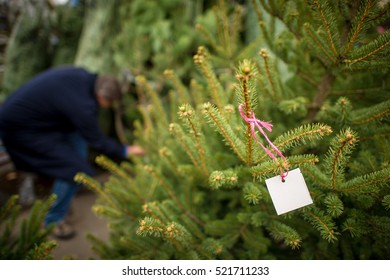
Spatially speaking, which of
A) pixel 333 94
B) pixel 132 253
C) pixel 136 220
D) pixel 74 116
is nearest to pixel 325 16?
pixel 333 94

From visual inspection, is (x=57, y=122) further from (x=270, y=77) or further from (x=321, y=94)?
(x=321, y=94)

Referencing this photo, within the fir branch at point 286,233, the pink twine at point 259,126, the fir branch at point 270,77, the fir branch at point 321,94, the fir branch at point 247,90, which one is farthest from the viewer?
the fir branch at point 321,94

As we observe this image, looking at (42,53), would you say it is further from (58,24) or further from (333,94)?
(333,94)

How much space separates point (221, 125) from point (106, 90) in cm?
180

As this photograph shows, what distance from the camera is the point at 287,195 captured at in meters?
0.87

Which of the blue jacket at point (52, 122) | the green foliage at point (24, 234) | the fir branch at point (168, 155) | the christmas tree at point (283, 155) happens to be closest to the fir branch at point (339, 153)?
the christmas tree at point (283, 155)

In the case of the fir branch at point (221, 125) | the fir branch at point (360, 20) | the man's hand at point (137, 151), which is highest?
the man's hand at point (137, 151)

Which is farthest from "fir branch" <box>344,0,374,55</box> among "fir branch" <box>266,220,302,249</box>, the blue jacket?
the blue jacket

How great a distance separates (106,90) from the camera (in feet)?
7.73

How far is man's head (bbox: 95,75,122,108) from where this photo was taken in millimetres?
2361

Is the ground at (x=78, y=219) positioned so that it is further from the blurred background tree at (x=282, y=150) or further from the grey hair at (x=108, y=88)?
the grey hair at (x=108, y=88)

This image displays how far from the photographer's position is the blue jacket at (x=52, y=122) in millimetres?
2266

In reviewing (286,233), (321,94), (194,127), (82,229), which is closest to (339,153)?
(286,233)

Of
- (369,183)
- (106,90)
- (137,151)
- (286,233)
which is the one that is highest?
(106,90)
